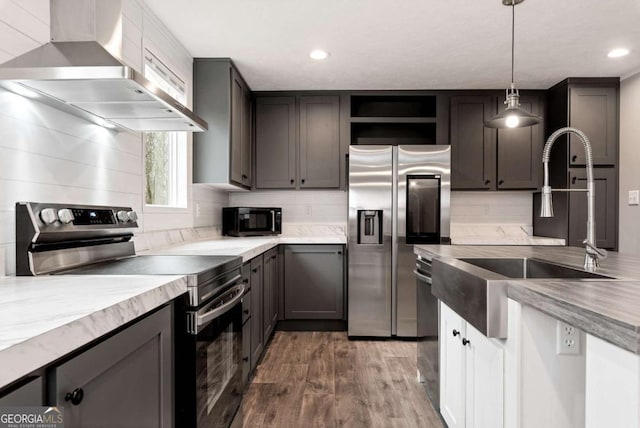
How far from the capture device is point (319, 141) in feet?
13.1

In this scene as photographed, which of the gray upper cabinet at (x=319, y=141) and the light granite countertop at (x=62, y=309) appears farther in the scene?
the gray upper cabinet at (x=319, y=141)

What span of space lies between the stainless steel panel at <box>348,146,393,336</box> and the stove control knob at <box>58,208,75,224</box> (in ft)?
7.82

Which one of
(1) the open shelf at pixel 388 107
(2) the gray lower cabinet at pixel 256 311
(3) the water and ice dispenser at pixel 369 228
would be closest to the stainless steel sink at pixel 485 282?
(2) the gray lower cabinet at pixel 256 311

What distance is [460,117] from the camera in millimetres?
3920

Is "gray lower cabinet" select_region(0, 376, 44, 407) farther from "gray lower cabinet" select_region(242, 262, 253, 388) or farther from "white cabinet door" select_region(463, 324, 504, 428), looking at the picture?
"gray lower cabinet" select_region(242, 262, 253, 388)

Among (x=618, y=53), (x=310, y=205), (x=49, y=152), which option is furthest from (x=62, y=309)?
(x=618, y=53)

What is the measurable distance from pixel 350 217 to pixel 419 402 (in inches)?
66.4

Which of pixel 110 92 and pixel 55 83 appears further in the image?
pixel 110 92

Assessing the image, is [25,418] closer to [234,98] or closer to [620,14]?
[234,98]

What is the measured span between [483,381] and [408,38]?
2.32 m

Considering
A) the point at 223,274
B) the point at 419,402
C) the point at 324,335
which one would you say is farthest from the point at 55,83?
the point at 324,335

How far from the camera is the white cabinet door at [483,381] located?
1261 mm

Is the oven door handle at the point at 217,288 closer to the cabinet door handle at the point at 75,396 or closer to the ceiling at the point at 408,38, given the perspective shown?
the cabinet door handle at the point at 75,396

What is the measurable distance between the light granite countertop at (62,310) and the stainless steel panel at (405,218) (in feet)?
8.28
